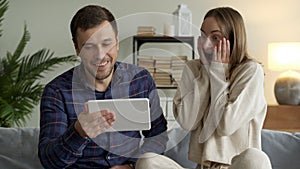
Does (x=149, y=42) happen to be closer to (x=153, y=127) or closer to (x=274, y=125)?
(x=274, y=125)

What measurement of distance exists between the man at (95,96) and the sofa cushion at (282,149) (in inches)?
16.3

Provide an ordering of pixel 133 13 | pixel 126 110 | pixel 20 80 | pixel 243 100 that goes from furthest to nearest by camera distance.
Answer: pixel 133 13
pixel 20 80
pixel 243 100
pixel 126 110

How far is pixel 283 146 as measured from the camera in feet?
6.71

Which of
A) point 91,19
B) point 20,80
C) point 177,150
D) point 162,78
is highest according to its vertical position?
point 91,19

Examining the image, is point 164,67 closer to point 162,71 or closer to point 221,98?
point 162,71

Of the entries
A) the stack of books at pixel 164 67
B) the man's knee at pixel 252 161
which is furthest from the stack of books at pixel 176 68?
the man's knee at pixel 252 161

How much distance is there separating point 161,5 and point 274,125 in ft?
4.07

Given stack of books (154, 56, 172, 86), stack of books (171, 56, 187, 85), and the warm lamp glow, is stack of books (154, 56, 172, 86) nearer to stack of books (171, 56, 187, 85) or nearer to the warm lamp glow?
stack of books (171, 56, 187, 85)

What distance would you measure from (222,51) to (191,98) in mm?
195

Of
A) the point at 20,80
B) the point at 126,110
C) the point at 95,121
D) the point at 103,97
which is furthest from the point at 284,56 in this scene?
the point at 95,121

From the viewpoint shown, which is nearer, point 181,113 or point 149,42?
point 181,113

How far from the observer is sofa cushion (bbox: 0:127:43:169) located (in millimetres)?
2016

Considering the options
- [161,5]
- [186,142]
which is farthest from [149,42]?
[186,142]

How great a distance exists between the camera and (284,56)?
3.80 m
